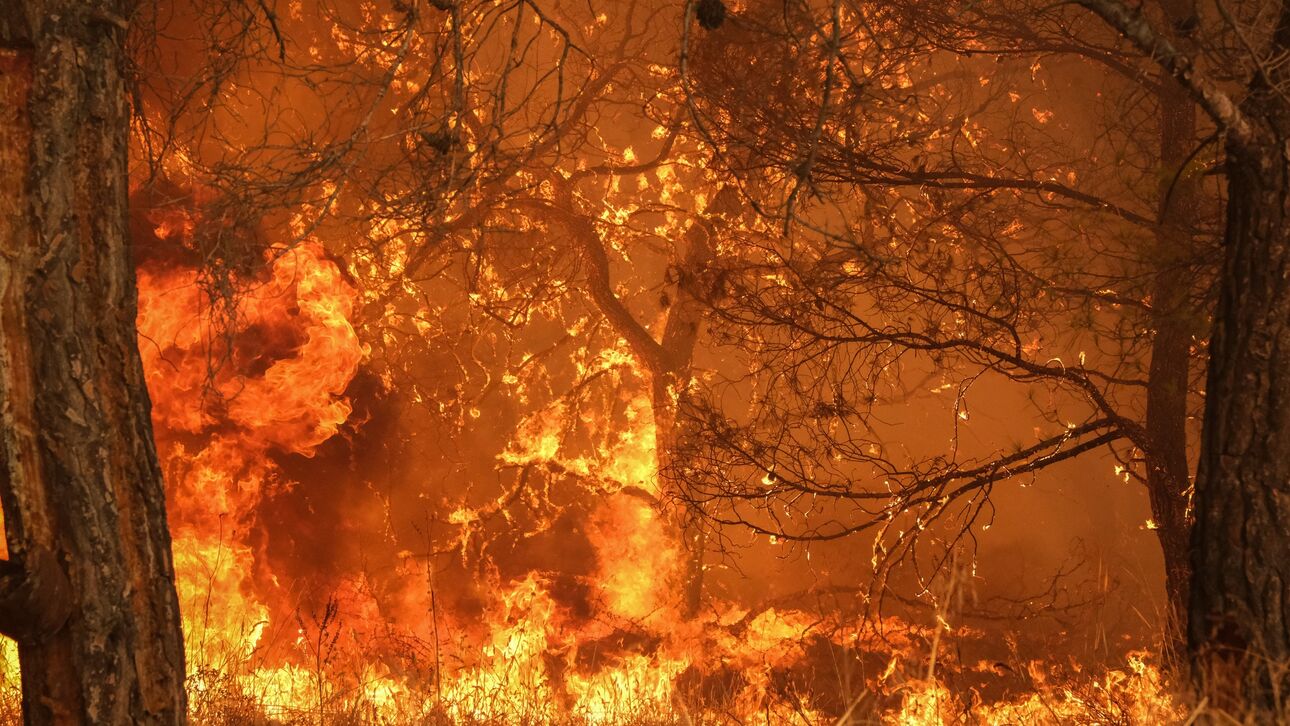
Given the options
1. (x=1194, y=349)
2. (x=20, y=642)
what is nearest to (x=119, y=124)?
(x=20, y=642)

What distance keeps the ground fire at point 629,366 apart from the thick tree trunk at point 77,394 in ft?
0.05

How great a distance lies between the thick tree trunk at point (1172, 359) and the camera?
6.19 m

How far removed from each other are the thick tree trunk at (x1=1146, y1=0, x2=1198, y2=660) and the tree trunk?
230 centimetres

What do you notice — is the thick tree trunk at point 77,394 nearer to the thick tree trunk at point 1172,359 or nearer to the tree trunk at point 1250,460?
the tree trunk at point 1250,460

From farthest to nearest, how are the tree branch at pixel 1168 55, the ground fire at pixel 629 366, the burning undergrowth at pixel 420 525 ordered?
the burning undergrowth at pixel 420 525, the ground fire at pixel 629 366, the tree branch at pixel 1168 55

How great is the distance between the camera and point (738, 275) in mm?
6957

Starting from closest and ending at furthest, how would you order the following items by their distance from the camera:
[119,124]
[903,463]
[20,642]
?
[20,642], [119,124], [903,463]

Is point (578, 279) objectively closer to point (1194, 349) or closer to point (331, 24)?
point (331, 24)

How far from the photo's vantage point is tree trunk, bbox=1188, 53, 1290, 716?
12.0 ft

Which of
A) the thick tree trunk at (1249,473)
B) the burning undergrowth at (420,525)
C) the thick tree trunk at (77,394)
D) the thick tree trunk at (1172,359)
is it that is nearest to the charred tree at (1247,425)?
the thick tree trunk at (1249,473)

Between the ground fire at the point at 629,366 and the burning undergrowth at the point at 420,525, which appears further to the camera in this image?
the burning undergrowth at the point at 420,525

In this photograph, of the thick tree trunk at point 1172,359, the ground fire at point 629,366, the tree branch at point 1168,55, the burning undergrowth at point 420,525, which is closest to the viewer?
the tree branch at point 1168,55

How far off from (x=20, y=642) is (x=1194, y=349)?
7.27 meters

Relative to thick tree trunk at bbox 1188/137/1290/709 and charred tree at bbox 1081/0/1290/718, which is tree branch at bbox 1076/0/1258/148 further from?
thick tree trunk at bbox 1188/137/1290/709
